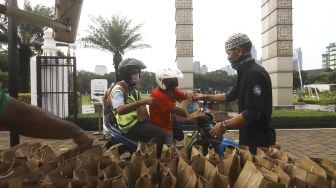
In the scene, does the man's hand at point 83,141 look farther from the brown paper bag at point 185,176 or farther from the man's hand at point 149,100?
the man's hand at point 149,100

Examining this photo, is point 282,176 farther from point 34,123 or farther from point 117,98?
point 117,98

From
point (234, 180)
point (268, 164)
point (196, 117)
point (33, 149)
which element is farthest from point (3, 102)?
point (196, 117)

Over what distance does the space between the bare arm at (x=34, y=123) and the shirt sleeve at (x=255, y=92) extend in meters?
1.54

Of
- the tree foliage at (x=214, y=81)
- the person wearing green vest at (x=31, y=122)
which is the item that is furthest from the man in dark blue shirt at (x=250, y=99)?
the tree foliage at (x=214, y=81)

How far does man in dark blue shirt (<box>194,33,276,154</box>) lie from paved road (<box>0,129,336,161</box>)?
5059 mm

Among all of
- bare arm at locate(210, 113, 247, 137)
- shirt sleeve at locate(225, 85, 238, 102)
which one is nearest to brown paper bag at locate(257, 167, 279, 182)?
bare arm at locate(210, 113, 247, 137)

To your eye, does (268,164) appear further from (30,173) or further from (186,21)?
(186,21)

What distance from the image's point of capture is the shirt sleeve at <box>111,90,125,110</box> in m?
4.04

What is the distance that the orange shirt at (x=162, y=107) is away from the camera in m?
4.05

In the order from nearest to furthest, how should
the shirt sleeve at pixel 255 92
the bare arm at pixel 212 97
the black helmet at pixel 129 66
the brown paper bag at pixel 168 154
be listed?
the brown paper bag at pixel 168 154 → the shirt sleeve at pixel 255 92 → the bare arm at pixel 212 97 → the black helmet at pixel 129 66

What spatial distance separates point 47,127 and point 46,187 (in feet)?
1.00

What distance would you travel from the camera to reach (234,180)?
162cm

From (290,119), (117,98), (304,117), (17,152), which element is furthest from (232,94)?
(304,117)

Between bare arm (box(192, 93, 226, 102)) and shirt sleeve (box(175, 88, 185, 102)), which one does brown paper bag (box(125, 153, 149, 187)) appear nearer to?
bare arm (box(192, 93, 226, 102))
